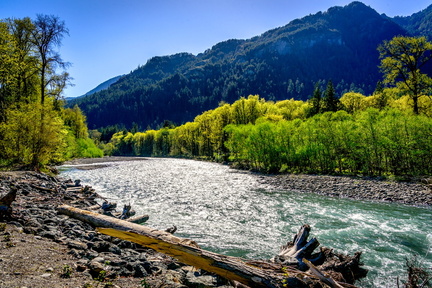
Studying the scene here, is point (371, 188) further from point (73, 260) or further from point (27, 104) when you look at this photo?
point (27, 104)

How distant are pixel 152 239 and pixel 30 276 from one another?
300cm

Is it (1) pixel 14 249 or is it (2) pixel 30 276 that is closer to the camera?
(2) pixel 30 276

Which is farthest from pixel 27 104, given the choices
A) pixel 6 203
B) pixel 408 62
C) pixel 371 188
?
pixel 408 62

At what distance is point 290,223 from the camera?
1512 centimetres

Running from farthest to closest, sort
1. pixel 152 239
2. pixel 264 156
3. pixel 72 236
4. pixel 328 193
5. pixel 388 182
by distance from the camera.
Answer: pixel 264 156 < pixel 388 182 < pixel 328 193 < pixel 72 236 < pixel 152 239

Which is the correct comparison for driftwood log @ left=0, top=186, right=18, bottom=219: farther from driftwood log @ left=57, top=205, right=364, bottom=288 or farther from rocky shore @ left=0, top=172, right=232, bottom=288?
driftwood log @ left=57, top=205, right=364, bottom=288

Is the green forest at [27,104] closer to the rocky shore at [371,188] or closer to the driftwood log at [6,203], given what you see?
the driftwood log at [6,203]

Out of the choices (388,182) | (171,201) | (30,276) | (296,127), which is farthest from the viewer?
(296,127)

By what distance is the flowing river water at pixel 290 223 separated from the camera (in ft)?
35.3

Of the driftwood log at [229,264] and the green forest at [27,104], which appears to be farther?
the green forest at [27,104]

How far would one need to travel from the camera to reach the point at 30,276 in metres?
5.25

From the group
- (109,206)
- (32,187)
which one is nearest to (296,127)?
(109,206)

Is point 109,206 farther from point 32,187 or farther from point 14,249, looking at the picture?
point 14,249

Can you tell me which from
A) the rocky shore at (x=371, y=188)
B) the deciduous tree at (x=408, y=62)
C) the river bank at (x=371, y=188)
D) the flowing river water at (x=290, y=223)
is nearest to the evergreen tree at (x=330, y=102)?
the deciduous tree at (x=408, y=62)
